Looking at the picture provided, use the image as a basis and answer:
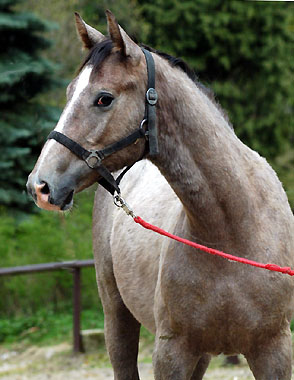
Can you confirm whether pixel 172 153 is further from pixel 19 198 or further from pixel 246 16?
pixel 246 16

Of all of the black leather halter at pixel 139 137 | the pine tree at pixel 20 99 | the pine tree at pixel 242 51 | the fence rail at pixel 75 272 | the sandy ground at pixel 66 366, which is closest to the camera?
the black leather halter at pixel 139 137

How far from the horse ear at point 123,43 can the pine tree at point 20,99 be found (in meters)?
7.18

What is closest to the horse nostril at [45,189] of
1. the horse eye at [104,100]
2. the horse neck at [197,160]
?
the horse eye at [104,100]

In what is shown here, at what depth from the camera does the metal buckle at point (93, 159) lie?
273 cm

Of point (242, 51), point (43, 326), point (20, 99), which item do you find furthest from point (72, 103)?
point (242, 51)

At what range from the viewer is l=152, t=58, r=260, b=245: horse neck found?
2922 millimetres

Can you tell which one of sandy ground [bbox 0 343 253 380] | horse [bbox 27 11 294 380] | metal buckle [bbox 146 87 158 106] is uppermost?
metal buckle [bbox 146 87 158 106]

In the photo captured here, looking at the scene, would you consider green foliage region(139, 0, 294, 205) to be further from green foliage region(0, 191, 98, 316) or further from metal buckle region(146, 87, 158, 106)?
metal buckle region(146, 87, 158, 106)

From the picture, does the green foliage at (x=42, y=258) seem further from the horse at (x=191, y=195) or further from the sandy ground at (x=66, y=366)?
the horse at (x=191, y=195)

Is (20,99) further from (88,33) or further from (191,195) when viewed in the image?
(191,195)

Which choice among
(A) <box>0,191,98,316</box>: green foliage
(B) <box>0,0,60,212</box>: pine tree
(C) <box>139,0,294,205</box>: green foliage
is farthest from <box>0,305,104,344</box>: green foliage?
(C) <box>139,0,294,205</box>: green foliage

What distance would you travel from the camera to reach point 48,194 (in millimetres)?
2637

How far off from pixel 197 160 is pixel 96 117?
506 mm

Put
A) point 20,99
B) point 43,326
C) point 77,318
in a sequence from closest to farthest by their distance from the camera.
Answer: point 77,318, point 43,326, point 20,99
